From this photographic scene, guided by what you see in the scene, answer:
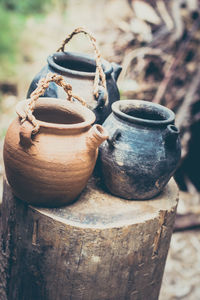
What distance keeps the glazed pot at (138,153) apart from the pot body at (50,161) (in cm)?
13

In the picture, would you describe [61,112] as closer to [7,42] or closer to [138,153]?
[138,153]

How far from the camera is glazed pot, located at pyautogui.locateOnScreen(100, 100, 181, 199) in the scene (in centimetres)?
178

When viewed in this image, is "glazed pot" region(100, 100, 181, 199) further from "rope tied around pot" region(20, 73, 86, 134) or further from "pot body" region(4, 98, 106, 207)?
A: "rope tied around pot" region(20, 73, 86, 134)

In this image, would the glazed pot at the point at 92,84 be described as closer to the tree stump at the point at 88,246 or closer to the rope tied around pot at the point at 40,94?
the rope tied around pot at the point at 40,94

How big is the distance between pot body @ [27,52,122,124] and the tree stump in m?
0.46

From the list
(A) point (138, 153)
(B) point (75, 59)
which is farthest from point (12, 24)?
(A) point (138, 153)

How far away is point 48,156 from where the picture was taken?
163cm

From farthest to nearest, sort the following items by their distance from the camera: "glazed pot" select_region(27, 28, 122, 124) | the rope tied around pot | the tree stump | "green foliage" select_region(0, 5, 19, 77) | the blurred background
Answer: "green foliage" select_region(0, 5, 19, 77) < the blurred background < "glazed pot" select_region(27, 28, 122, 124) < the tree stump < the rope tied around pot

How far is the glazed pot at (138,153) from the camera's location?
178 cm

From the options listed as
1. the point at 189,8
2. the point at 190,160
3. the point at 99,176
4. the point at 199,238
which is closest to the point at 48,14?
the point at 189,8

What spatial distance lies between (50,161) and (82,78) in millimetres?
563

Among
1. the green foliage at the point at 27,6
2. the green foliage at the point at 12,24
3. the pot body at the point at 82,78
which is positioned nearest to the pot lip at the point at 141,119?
the pot body at the point at 82,78

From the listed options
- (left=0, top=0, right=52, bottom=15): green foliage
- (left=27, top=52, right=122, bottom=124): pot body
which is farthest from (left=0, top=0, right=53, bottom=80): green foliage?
(left=27, top=52, right=122, bottom=124): pot body

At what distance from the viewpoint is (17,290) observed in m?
2.00
